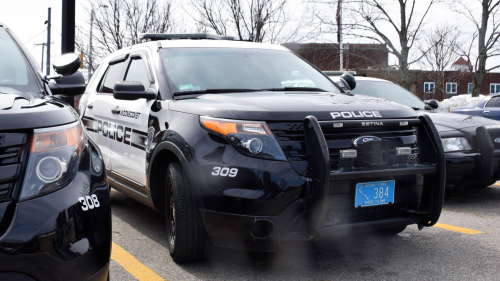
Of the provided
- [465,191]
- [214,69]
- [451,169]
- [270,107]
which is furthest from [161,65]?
[465,191]

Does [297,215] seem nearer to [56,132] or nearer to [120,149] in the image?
[56,132]

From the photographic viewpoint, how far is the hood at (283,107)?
3125mm

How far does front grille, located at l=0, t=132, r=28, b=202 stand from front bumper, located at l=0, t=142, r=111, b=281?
0.22 ft

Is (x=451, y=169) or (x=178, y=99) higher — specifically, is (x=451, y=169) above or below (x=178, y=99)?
below

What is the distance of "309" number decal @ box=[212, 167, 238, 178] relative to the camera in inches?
116

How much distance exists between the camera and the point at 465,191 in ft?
22.0

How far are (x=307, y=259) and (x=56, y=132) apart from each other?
2216mm

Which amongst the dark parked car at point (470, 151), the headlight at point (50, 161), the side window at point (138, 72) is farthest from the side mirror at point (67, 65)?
the dark parked car at point (470, 151)

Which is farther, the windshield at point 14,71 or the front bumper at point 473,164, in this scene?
the front bumper at point 473,164

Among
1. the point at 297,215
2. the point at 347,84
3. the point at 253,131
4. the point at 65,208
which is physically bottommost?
the point at 297,215

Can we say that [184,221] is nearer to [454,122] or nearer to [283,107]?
[283,107]

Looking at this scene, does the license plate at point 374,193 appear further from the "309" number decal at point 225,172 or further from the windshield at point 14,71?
the windshield at point 14,71

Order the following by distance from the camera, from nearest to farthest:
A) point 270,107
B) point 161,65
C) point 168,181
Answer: point 270,107, point 168,181, point 161,65

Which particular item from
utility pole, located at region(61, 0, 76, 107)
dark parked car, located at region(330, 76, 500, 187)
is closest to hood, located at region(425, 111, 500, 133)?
dark parked car, located at region(330, 76, 500, 187)
